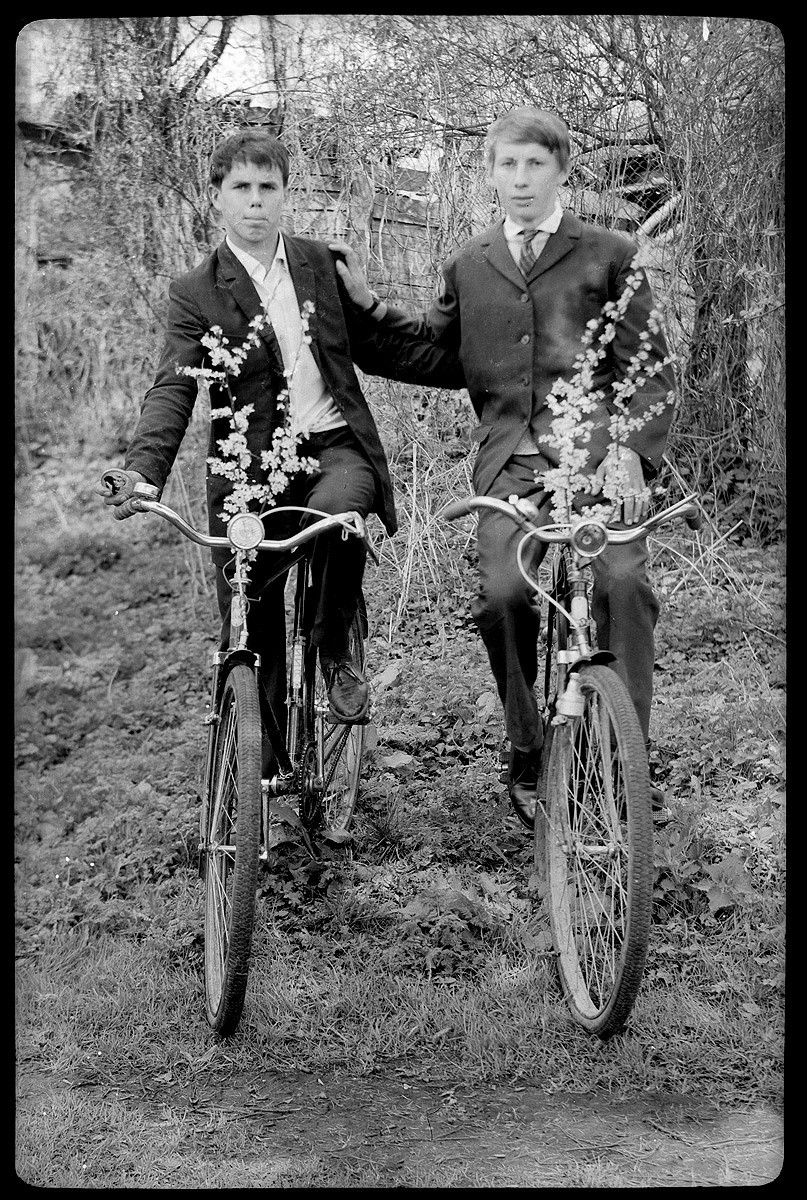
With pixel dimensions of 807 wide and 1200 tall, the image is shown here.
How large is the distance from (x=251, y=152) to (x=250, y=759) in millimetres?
1601

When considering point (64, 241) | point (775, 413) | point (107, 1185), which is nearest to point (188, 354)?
→ point (64, 241)

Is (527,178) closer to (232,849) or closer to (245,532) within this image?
(245,532)

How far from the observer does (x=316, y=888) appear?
3924 millimetres

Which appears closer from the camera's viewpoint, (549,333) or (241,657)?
(241,657)

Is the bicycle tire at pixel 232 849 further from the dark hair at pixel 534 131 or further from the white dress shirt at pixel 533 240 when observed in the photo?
the dark hair at pixel 534 131

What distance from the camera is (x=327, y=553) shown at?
371 cm

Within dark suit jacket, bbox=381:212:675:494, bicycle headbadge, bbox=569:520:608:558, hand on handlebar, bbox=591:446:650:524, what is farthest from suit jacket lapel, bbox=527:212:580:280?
bicycle headbadge, bbox=569:520:608:558

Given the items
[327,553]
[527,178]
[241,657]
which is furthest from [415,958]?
[527,178]

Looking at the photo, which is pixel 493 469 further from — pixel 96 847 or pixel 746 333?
pixel 96 847

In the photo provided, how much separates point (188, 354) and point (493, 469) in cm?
88

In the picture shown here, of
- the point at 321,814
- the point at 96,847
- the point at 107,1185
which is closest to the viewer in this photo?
the point at 107,1185

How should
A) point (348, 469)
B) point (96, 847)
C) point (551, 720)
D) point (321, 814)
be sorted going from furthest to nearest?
point (96, 847) → point (321, 814) → point (348, 469) → point (551, 720)

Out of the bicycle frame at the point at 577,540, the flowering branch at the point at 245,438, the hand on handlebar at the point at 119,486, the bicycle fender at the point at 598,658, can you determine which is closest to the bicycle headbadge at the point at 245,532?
the hand on handlebar at the point at 119,486

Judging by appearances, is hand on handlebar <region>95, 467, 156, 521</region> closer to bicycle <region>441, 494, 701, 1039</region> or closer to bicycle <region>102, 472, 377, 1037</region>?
bicycle <region>102, 472, 377, 1037</region>
